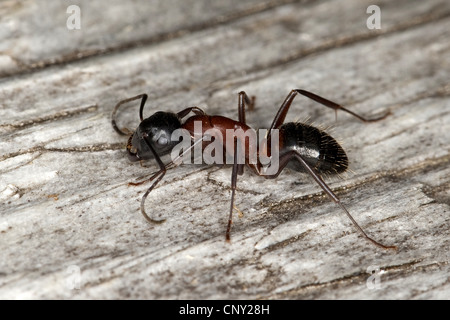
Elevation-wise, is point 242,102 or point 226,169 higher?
point 242,102

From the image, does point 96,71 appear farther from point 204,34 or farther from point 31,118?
point 204,34
